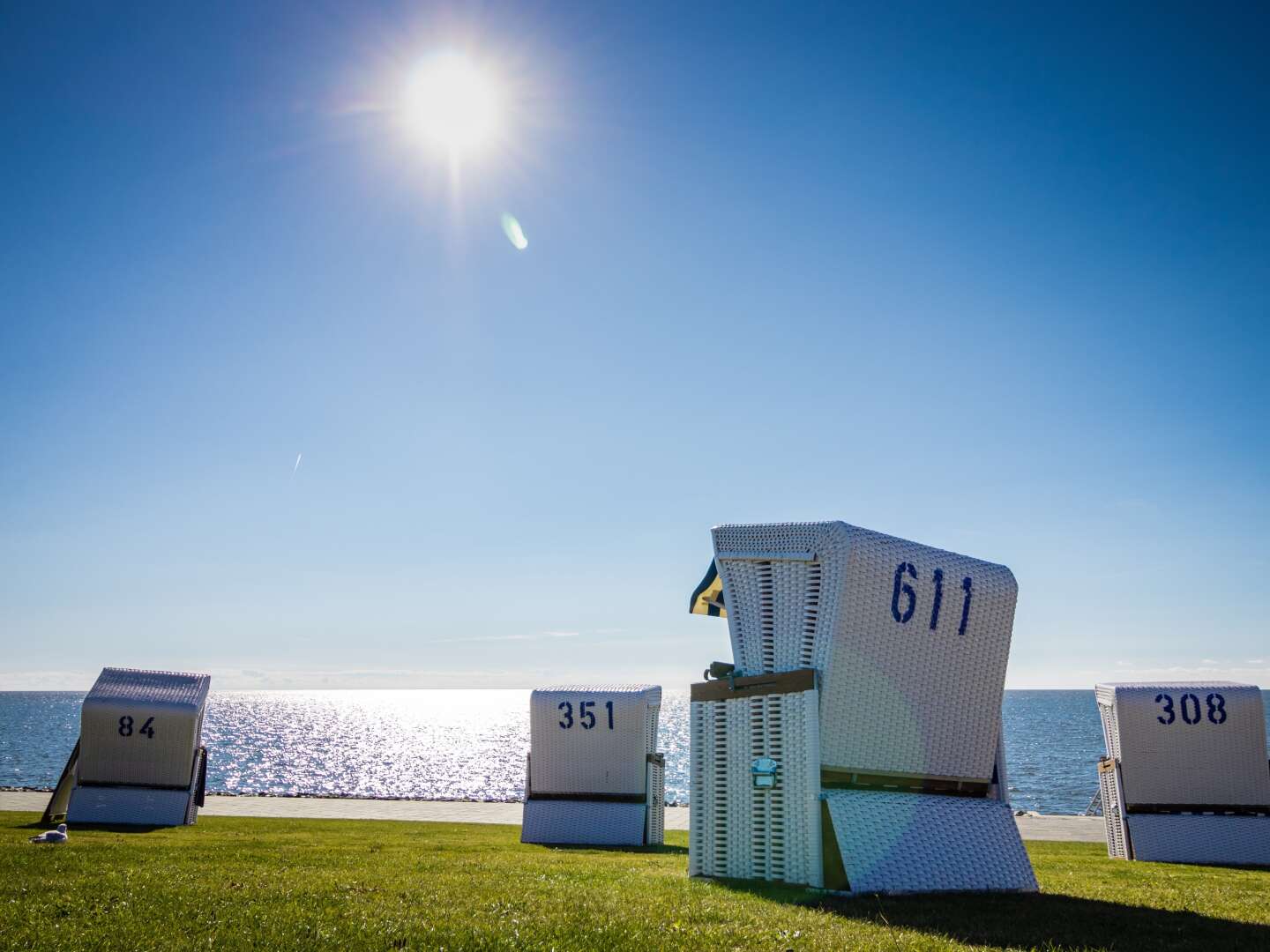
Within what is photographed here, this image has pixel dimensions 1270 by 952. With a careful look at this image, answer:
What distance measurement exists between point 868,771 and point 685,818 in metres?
20.7

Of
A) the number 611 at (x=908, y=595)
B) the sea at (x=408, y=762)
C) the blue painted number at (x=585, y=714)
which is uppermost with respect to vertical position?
the number 611 at (x=908, y=595)

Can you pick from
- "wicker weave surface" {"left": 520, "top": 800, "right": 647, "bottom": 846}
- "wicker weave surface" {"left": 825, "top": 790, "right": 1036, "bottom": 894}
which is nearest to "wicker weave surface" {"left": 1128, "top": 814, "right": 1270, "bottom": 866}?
"wicker weave surface" {"left": 520, "top": 800, "right": 647, "bottom": 846}

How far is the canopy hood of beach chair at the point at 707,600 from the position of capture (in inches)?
496

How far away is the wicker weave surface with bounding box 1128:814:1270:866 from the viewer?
19.2 meters

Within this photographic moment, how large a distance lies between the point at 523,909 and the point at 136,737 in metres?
20.0

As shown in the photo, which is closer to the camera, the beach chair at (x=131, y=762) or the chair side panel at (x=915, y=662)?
the chair side panel at (x=915, y=662)

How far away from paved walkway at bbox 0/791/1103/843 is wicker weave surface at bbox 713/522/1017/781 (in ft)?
54.8

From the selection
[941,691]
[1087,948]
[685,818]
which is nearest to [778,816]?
[941,691]

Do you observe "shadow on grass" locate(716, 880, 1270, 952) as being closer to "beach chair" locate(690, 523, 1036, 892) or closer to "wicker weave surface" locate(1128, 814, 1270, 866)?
"beach chair" locate(690, 523, 1036, 892)

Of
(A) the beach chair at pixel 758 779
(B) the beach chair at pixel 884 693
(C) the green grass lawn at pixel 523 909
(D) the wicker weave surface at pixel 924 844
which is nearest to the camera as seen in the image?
(C) the green grass lawn at pixel 523 909

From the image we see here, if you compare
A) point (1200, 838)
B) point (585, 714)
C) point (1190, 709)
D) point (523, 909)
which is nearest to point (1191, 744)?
point (1190, 709)

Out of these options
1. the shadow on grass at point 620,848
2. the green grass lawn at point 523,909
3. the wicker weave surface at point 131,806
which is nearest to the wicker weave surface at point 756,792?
the green grass lawn at point 523,909

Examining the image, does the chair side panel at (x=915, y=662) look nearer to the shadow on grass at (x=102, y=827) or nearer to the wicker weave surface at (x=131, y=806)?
the shadow on grass at (x=102, y=827)

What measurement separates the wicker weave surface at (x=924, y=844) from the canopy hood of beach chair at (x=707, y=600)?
131 inches
